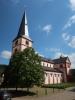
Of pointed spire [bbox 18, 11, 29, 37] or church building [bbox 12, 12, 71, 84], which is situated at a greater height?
pointed spire [bbox 18, 11, 29, 37]

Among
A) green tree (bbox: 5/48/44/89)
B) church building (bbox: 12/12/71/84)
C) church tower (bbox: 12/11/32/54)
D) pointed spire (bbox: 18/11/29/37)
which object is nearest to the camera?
green tree (bbox: 5/48/44/89)

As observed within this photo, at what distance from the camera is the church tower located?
63062 mm

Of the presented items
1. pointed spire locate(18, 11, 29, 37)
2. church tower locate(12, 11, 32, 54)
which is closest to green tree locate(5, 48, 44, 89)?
church tower locate(12, 11, 32, 54)

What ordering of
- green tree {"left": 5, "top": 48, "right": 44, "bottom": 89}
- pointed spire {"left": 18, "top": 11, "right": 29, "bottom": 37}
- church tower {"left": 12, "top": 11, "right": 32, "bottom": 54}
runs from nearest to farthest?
Result: green tree {"left": 5, "top": 48, "right": 44, "bottom": 89} → church tower {"left": 12, "top": 11, "right": 32, "bottom": 54} → pointed spire {"left": 18, "top": 11, "right": 29, "bottom": 37}

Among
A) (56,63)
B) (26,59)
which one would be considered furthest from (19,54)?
(56,63)

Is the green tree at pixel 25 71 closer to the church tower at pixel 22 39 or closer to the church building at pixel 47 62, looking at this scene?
the church building at pixel 47 62

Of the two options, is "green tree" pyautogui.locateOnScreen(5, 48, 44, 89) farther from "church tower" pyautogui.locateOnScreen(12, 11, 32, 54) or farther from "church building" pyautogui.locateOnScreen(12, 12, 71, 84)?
"church tower" pyautogui.locateOnScreen(12, 11, 32, 54)

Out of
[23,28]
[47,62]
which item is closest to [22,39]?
[23,28]

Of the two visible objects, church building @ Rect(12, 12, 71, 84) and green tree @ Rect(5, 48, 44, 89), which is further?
church building @ Rect(12, 12, 71, 84)

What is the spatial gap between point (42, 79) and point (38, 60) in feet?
13.4

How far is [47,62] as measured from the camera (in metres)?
76.9

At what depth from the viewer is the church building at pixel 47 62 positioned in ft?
210

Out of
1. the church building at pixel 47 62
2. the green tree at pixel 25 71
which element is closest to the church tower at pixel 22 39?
the church building at pixel 47 62

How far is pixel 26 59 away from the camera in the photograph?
33.1m
